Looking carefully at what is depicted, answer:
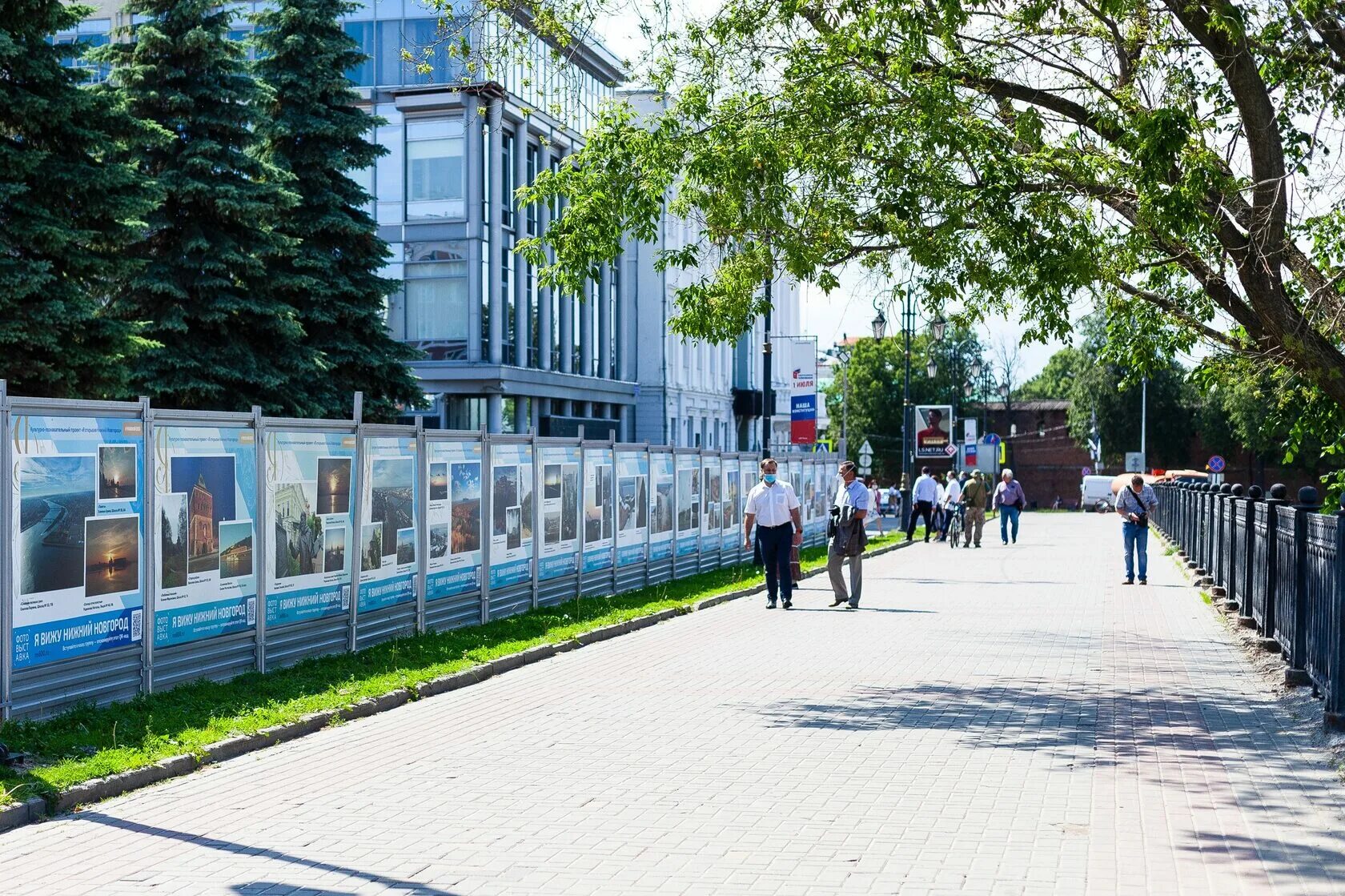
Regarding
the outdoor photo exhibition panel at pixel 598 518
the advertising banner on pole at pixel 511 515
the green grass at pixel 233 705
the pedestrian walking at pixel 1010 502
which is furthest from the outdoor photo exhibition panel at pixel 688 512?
the pedestrian walking at pixel 1010 502

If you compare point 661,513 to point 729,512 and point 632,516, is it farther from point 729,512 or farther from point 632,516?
point 729,512

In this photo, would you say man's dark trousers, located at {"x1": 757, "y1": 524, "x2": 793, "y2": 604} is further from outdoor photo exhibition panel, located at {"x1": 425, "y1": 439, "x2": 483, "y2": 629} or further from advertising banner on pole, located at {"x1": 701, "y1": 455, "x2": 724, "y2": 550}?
advertising banner on pole, located at {"x1": 701, "y1": 455, "x2": 724, "y2": 550}

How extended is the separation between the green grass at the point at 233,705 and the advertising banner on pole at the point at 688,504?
24.2 ft

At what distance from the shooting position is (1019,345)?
53.2 feet

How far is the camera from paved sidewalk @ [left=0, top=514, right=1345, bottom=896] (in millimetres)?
6352

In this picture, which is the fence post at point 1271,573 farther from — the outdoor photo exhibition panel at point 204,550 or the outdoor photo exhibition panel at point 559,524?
the outdoor photo exhibition panel at point 204,550

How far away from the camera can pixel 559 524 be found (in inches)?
744

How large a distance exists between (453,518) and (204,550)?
457cm

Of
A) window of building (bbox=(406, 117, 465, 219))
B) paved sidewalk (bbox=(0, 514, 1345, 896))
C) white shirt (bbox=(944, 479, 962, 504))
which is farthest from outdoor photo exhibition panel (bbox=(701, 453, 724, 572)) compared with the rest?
window of building (bbox=(406, 117, 465, 219))

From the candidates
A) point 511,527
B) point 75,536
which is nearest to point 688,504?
point 511,527

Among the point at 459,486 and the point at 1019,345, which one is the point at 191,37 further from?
the point at 1019,345

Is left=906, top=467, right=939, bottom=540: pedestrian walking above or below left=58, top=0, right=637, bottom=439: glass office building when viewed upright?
below

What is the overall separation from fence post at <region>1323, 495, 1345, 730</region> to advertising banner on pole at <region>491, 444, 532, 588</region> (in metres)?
9.25

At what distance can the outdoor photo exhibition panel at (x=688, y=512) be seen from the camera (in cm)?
2436
